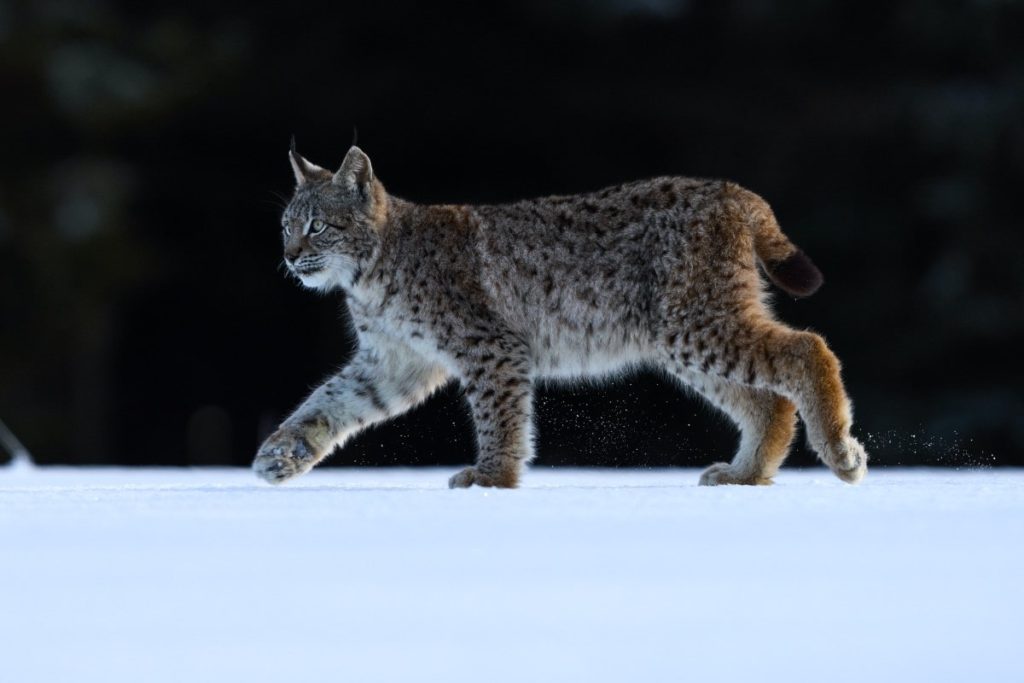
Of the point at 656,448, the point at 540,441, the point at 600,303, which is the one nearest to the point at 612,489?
the point at 600,303

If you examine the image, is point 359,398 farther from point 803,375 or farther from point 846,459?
point 846,459

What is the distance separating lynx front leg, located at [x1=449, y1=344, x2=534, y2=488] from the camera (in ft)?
19.6

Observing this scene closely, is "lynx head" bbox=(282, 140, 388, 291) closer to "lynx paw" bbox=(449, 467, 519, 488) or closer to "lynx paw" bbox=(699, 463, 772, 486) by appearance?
"lynx paw" bbox=(449, 467, 519, 488)

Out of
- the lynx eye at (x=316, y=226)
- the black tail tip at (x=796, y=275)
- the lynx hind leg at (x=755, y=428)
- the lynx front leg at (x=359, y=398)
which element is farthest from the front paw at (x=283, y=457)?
the black tail tip at (x=796, y=275)

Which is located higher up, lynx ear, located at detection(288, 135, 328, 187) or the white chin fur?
lynx ear, located at detection(288, 135, 328, 187)

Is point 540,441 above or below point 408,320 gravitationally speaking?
below

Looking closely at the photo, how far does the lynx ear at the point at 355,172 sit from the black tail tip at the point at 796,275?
4.50 feet

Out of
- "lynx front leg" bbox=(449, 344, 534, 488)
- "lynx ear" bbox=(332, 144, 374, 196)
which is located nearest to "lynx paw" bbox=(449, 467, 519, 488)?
"lynx front leg" bbox=(449, 344, 534, 488)

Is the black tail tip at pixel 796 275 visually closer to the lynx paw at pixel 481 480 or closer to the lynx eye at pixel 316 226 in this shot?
the lynx paw at pixel 481 480

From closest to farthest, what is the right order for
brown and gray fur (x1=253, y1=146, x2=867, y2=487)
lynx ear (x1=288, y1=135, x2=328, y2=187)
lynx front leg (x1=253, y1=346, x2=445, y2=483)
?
brown and gray fur (x1=253, y1=146, x2=867, y2=487) → lynx front leg (x1=253, y1=346, x2=445, y2=483) → lynx ear (x1=288, y1=135, x2=328, y2=187)

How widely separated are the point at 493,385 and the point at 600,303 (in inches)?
17.2

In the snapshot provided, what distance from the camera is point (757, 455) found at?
6.07m

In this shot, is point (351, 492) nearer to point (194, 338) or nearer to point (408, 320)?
point (408, 320)

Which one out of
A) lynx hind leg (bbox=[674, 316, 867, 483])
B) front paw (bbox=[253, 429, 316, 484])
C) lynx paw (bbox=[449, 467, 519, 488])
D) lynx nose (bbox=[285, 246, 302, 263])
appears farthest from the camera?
lynx nose (bbox=[285, 246, 302, 263])
